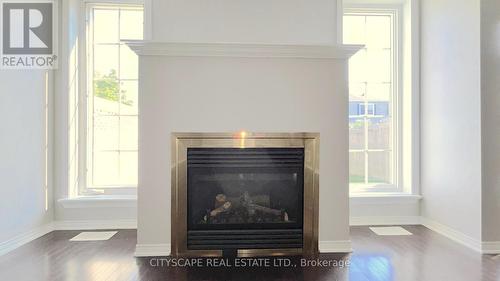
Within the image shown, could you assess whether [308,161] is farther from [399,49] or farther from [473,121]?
[399,49]

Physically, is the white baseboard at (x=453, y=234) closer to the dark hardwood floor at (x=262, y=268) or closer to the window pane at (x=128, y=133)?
the dark hardwood floor at (x=262, y=268)

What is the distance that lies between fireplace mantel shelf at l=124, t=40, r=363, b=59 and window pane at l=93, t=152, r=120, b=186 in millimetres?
1535

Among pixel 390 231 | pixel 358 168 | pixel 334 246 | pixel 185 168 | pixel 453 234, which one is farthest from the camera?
pixel 358 168

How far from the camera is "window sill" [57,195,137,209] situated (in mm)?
3475

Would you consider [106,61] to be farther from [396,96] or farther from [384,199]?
[384,199]

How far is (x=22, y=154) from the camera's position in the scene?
301 cm

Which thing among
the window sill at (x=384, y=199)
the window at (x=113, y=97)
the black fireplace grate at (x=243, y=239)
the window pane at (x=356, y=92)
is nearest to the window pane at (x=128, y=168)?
the window at (x=113, y=97)

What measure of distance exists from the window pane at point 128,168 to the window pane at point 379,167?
2692mm

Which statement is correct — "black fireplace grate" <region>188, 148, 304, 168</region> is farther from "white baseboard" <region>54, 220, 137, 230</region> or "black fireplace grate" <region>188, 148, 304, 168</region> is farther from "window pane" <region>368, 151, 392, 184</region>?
"window pane" <region>368, 151, 392, 184</region>

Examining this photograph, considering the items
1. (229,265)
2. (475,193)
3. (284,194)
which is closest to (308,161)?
(284,194)

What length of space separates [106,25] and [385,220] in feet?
12.4

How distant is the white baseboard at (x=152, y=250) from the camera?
2670 millimetres

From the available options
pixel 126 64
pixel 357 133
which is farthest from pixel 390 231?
pixel 126 64

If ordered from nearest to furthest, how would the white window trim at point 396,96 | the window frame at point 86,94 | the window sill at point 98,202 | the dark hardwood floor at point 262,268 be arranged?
the dark hardwood floor at point 262,268
the window sill at point 98,202
the window frame at point 86,94
the white window trim at point 396,96
